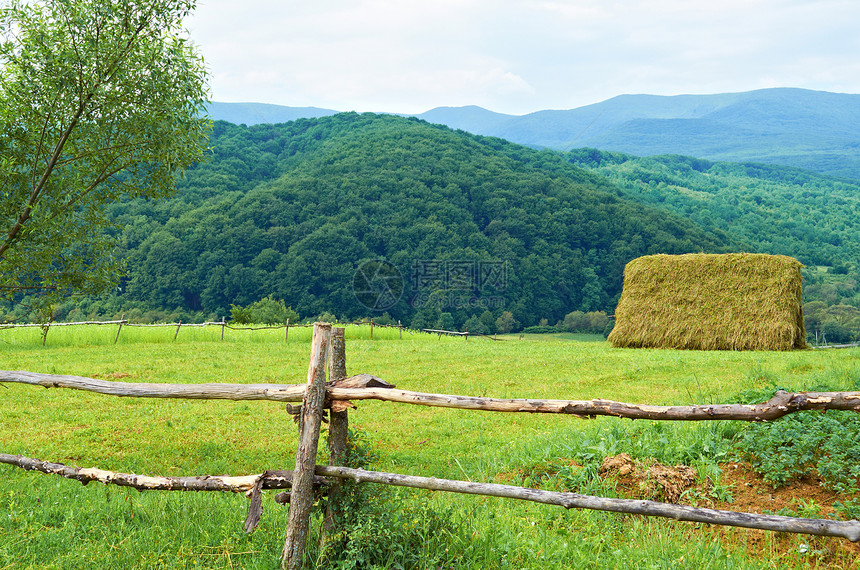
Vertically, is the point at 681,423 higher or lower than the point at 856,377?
lower

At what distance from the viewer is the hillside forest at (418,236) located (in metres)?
69.8

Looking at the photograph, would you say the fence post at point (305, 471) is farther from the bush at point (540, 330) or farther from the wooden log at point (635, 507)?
the bush at point (540, 330)

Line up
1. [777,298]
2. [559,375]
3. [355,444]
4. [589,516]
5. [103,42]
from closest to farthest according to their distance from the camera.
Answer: [355,444]
[589,516]
[103,42]
[559,375]
[777,298]

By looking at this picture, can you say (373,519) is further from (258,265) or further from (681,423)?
(258,265)

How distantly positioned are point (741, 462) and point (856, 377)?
8.80 ft

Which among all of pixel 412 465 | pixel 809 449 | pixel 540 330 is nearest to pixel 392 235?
pixel 540 330

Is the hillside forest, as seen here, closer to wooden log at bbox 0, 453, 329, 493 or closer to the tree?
the tree

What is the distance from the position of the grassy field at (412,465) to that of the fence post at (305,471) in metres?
0.17

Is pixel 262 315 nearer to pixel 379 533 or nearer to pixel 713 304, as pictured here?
pixel 713 304

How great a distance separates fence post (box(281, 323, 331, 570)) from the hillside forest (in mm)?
49711

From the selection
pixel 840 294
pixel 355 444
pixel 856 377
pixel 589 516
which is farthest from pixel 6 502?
pixel 840 294

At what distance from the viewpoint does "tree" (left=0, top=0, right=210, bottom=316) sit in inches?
326

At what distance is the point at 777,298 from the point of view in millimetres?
21438

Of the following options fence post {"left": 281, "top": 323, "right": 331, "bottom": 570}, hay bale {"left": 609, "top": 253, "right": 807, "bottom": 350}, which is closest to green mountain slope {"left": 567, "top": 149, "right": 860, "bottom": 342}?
hay bale {"left": 609, "top": 253, "right": 807, "bottom": 350}
